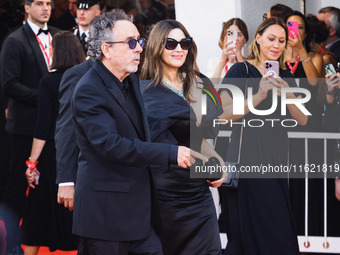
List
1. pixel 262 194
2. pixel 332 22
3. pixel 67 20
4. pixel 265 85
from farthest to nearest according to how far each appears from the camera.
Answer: pixel 67 20, pixel 332 22, pixel 262 194, pixel 265 85

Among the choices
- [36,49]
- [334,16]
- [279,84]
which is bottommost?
[279,84]

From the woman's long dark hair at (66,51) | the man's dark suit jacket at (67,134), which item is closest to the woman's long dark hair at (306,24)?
the woman's long dark hair at (66,51)

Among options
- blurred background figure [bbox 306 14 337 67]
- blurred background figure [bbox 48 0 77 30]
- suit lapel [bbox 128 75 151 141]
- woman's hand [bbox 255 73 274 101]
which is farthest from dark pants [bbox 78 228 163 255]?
blurred background figure [bbox 48 0 77 30]

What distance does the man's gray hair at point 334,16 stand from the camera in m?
7.30

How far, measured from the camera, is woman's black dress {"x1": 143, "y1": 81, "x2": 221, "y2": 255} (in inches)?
170

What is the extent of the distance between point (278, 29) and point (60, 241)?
8.33 feet

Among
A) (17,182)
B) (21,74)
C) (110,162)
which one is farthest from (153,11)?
(110,162)

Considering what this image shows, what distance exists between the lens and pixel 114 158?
3344 mm

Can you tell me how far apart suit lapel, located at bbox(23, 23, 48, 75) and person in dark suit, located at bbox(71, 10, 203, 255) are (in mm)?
2673

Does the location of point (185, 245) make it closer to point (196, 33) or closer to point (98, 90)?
point (98, 90)

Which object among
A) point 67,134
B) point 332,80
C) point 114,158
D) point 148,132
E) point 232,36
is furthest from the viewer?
point 232,36

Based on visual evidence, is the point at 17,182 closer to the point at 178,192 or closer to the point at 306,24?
the point at 178,192

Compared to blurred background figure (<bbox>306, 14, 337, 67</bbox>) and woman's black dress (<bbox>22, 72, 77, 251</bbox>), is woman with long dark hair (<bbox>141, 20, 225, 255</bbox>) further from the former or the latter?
blurred background figure (<bbox>306, 14, 337, 67</bbox>)

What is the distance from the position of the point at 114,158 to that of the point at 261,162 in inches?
77.0
